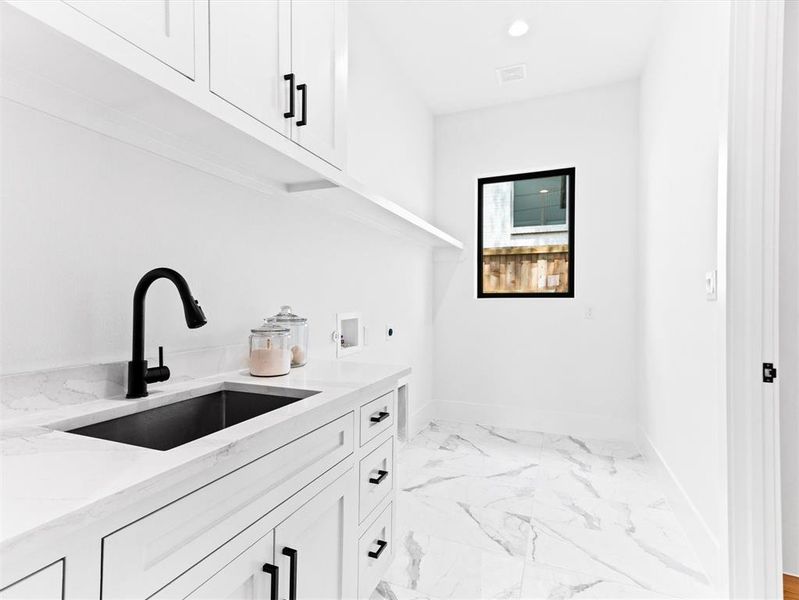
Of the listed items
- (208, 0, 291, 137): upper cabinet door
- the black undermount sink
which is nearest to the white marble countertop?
the black undermount sink

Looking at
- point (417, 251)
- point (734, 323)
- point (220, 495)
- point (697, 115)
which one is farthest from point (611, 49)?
point (220, 495)

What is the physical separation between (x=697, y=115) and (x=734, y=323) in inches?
38.5

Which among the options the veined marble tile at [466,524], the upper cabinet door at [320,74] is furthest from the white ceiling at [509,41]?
the veined marble tile at [466,524]

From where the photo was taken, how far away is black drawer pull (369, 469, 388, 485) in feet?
4.61

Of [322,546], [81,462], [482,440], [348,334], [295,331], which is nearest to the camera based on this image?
[81,462]

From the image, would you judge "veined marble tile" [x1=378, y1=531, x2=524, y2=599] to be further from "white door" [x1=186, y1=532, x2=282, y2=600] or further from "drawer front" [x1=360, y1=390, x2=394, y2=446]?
"white door" [x1=186, y1=532, x2=282, y2=600]

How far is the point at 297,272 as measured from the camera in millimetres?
1924

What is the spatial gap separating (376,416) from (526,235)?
2703 mm

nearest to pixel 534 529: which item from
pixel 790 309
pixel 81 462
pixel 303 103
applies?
pixel 790 309

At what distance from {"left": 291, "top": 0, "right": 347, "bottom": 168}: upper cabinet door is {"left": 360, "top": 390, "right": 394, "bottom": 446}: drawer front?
85 centimetres

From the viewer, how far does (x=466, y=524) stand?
203 centimetres

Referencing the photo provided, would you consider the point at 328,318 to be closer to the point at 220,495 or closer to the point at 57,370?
the point at 57,370

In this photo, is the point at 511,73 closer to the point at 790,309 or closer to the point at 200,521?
the point at 790,309

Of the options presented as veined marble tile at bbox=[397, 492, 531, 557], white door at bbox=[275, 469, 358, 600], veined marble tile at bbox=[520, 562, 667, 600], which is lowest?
veined marble tile at bbox=[520, 562, 667, 600]
